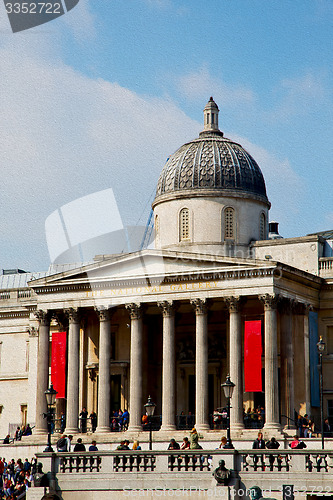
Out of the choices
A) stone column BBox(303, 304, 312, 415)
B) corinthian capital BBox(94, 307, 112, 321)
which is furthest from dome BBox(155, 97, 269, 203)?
corinthian capital BBox(94, 307, 112, 321)

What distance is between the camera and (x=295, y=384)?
54.2 meters

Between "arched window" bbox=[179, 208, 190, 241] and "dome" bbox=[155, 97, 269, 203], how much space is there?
119 centimetres

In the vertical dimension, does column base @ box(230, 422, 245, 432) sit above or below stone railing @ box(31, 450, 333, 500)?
above

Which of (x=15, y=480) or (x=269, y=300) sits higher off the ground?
(x=269, y=300)

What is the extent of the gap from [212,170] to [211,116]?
528 cm

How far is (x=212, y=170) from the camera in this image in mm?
60938

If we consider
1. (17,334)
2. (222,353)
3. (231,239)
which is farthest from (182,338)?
(17,334)

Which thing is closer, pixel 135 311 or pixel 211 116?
pixel 135 311

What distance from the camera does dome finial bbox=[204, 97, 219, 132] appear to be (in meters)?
64.4

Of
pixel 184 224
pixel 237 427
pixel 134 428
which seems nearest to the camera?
pixel 237 427

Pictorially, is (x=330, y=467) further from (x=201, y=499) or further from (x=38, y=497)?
(x=38, y=497)

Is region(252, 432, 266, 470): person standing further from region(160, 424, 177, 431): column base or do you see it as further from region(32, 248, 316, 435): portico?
region(160, 424, 177, 431): column base

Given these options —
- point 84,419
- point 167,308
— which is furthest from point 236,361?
point 84,419

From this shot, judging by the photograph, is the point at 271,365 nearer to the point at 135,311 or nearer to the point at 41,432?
the point at 135,311
